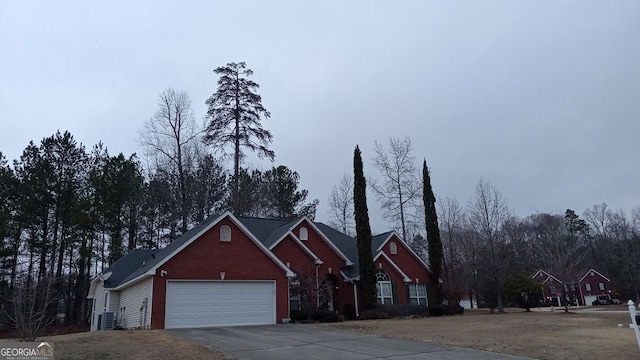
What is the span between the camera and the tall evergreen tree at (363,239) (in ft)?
91.2

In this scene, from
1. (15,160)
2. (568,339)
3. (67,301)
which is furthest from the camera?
(67,301)

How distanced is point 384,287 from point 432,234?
5.84 metres

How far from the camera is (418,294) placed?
32.4 meters

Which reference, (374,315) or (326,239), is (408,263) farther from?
(374,315)

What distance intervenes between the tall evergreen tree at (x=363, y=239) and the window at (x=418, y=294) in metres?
5.22

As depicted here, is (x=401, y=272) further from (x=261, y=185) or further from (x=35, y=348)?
(x=35, y=348)

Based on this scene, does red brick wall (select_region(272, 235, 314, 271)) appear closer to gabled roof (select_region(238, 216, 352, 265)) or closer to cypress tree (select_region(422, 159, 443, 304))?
gabled roof (select_region(238, 216, 352, 265))

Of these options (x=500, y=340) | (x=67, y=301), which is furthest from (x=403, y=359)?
(x=67, y=301)

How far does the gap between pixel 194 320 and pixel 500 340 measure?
1283 centimetres

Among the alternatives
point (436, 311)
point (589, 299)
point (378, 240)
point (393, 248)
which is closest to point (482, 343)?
point (436, 311)

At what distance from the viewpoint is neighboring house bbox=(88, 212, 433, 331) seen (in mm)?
20594

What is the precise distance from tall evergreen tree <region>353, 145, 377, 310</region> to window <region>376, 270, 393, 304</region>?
2.15 metres

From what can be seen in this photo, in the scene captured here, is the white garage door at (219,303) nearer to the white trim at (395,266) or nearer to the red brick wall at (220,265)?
the red brick wall at (220,265)

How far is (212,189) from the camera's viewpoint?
41375 millimetres
